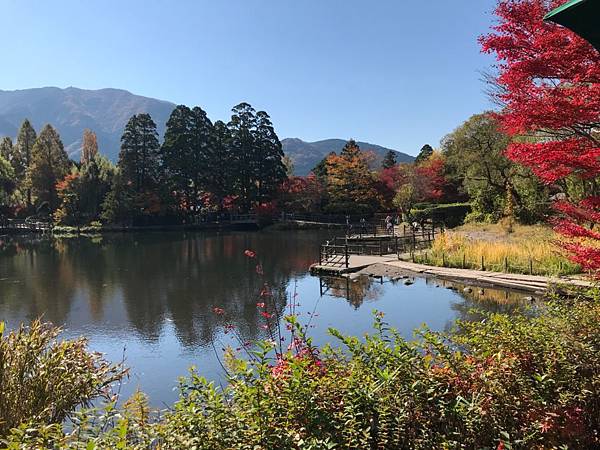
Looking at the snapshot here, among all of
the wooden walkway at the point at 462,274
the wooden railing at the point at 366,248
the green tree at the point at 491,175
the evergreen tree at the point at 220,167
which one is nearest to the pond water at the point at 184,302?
the wooden walkway at the point at 462,274

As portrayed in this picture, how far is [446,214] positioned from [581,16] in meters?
29.8

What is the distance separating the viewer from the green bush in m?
30.0

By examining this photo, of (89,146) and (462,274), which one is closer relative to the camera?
(462,274)

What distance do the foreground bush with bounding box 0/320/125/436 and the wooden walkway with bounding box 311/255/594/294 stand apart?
8648 mm

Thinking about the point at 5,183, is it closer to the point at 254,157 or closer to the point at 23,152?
the point at 23,152

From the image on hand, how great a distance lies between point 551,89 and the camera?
3984 mm

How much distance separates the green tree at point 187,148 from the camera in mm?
44250

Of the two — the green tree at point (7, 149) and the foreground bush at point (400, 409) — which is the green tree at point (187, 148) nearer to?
the green tree at point (7, 149)

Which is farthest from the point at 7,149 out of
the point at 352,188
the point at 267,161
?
the point at 352,188

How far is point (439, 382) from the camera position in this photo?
284 centimetres

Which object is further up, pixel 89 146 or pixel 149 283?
pixel 89 146

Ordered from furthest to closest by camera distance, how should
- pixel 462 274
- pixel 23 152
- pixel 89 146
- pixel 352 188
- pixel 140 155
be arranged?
pixel 89 146 → pixel 23 152 → pixel 140 155 → pixel 352 188 → pixel 462 274

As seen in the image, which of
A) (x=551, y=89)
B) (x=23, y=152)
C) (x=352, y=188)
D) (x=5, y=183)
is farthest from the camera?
(x=23, y=152)

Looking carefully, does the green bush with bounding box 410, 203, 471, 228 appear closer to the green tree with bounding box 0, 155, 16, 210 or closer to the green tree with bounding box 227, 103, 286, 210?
the green tree with bounding box 227, 103, 286, 210
